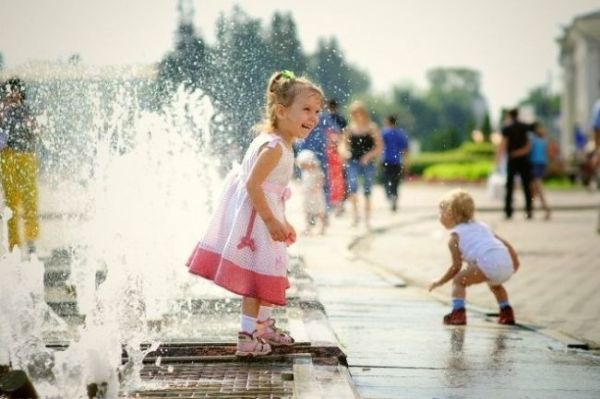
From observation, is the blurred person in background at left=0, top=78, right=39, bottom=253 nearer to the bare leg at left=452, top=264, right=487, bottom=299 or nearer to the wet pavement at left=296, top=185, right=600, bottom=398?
the wet pavement at left=296, top=185, right=600, bottom=398

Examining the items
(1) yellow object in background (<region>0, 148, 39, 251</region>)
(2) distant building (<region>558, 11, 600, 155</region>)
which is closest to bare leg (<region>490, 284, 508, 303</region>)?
(1) yellow object in background (<region>0, 148, 39, 251</region>)

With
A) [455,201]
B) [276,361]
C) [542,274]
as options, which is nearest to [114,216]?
[276,361]

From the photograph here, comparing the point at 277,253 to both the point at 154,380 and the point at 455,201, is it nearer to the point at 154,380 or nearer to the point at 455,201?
the point at 154,380

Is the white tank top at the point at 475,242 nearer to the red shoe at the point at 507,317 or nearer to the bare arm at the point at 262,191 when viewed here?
the red shoe at the point at 507,317

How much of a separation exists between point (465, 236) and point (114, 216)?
7.41ft

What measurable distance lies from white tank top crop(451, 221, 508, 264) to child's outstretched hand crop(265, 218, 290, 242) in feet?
6.67

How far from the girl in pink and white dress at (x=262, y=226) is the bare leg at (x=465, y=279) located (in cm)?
175

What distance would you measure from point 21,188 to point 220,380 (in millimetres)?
6605

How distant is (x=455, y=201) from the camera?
6.68 m

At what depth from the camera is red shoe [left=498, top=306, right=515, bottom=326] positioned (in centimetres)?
653

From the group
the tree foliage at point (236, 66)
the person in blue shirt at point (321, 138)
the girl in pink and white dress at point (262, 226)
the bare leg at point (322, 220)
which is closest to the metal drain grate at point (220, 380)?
the girl in pink and white dress at point (262, 226)

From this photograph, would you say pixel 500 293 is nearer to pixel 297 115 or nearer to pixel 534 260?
pixel 297 115

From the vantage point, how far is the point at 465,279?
6.48 m

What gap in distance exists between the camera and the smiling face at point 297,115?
16.8 feet
